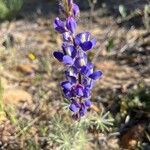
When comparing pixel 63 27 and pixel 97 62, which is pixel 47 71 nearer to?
pixel 97 62

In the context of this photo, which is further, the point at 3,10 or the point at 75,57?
the point at 3,10

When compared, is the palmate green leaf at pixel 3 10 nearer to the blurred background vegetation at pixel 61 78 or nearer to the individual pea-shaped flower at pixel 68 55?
the blurred background vegetation at pixel 61 78

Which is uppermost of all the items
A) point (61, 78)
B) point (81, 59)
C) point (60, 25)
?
point (60, 25)

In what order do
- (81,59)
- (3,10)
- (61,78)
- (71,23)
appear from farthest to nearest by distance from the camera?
(3,10)
(61,78)
(81,59)
(71,23)

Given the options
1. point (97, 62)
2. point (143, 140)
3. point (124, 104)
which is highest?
point (97, 62)

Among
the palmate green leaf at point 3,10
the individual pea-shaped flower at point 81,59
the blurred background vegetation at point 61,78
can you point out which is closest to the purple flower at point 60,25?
the individual pea-shaped flower at point 81,59

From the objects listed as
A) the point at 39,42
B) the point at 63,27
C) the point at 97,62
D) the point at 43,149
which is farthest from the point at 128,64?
the point at 63,27

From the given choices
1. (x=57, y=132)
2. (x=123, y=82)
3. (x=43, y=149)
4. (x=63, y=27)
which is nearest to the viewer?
(x=63, y=27)

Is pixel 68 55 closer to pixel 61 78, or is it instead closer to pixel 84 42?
pixel 84 42

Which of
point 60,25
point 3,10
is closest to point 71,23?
point 60,25
